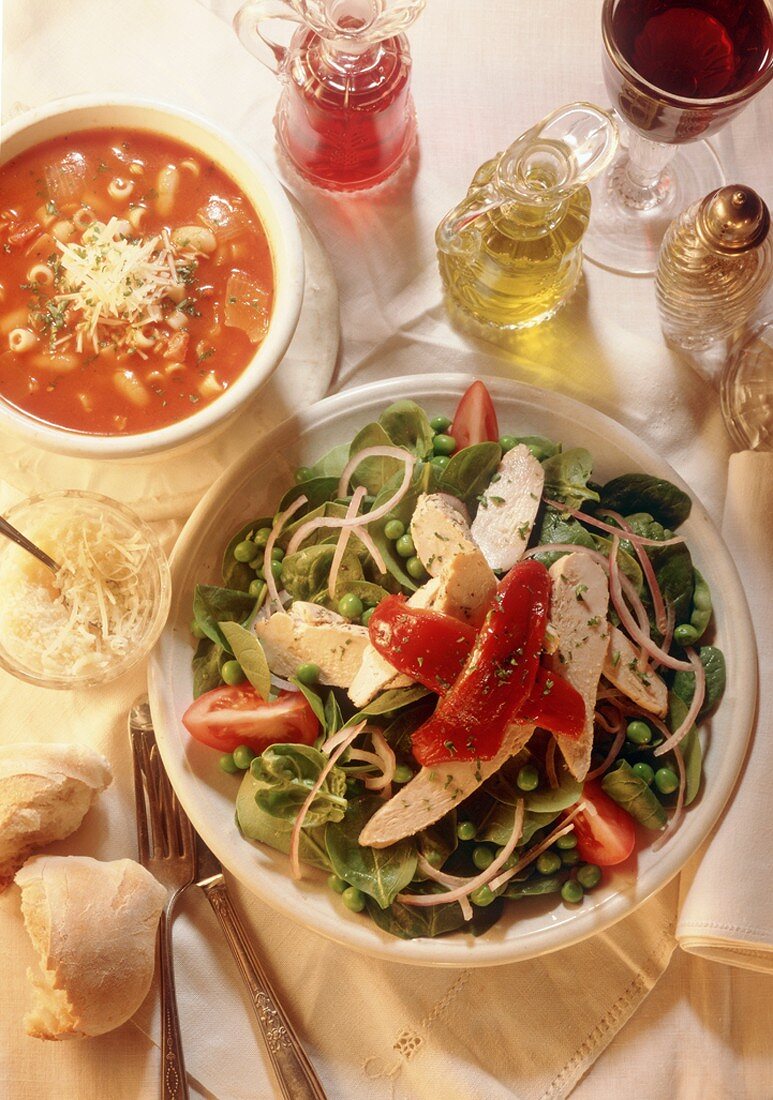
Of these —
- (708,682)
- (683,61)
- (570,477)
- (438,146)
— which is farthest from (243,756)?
(683,61)

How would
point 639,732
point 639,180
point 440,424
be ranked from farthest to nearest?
point 639,180
point 440,424
point 639,732

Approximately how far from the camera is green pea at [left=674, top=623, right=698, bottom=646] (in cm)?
271

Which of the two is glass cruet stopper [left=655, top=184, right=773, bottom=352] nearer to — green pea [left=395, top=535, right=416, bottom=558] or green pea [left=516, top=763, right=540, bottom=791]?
green pea [left=395, top=535, right=416, bottom=558]

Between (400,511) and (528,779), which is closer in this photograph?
(528,779)

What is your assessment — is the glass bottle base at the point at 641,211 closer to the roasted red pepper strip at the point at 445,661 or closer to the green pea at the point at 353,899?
the roasted red pepper strip at the point at 445,661

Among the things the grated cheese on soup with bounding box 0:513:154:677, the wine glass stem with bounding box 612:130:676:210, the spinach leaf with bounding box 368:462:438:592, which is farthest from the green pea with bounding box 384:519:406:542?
the wine glass stem with bounding box 612:130:676:210

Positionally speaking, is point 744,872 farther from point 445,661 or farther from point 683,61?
point 683,61

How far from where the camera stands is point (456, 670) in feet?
8.23

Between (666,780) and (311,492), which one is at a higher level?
(311,492)

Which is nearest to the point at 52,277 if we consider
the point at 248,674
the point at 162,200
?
the point at 162,200

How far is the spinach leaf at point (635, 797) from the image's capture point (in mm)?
2572

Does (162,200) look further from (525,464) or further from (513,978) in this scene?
(513,978)

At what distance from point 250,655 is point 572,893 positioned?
1.02 metres

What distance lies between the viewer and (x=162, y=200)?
272 cm
